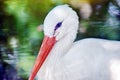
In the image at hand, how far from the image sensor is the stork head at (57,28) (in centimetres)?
248

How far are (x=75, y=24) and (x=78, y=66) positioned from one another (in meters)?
0.25

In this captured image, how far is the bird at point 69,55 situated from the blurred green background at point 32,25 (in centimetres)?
63

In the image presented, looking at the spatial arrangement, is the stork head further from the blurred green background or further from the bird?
the blurred green background

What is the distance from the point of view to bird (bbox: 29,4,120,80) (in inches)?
98.9

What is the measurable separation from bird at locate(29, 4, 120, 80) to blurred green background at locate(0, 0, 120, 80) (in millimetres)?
630

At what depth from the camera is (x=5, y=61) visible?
11.0ft

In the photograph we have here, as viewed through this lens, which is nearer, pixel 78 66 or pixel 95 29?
pixel 78 66

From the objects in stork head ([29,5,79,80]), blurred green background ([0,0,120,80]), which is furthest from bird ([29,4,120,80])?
blurred green background ([0,0,120,80])

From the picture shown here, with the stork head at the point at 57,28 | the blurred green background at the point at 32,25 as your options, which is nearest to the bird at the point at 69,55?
the stork head at the point at 57,28

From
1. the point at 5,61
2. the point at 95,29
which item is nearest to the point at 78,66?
the point at 95,29

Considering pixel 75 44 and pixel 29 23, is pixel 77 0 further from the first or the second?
pixel 75 44

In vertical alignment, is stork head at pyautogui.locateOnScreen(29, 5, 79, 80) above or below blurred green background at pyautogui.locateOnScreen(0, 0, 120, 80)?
above

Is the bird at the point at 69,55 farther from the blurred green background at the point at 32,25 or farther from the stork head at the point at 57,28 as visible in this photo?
the blurred green background at the point at 32,25

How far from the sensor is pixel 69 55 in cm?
260
